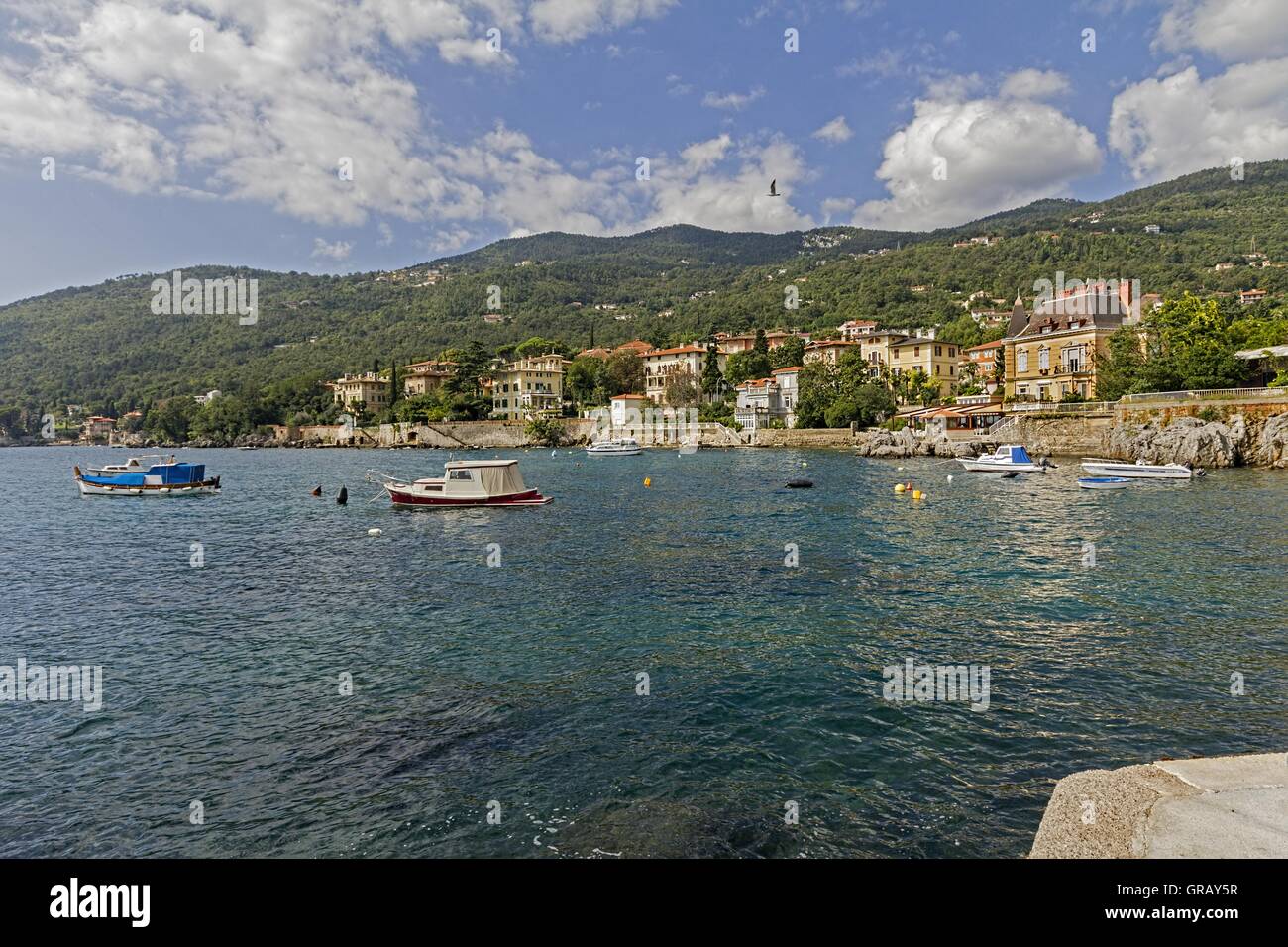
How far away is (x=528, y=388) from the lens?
12812 cm

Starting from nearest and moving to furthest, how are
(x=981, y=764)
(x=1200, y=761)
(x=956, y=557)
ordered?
1. (x=1200, y=761)
2. (x=981, y=764)
3. (x=956, y=557)

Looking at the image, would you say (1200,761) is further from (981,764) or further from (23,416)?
(23,416)

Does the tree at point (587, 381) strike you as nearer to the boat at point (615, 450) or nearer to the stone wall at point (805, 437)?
the boat at point (615, 450)

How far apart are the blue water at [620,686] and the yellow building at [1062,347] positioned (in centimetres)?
4974

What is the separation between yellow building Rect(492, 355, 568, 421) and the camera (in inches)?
4998

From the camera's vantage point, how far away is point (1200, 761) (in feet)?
20.1

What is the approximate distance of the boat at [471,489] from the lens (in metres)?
34.8

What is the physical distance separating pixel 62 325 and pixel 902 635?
10095 inches

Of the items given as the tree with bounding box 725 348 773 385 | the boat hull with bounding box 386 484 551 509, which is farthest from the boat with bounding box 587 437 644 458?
the boat hull with bounding box 386 484 551 509

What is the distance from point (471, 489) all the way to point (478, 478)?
2.21ft
